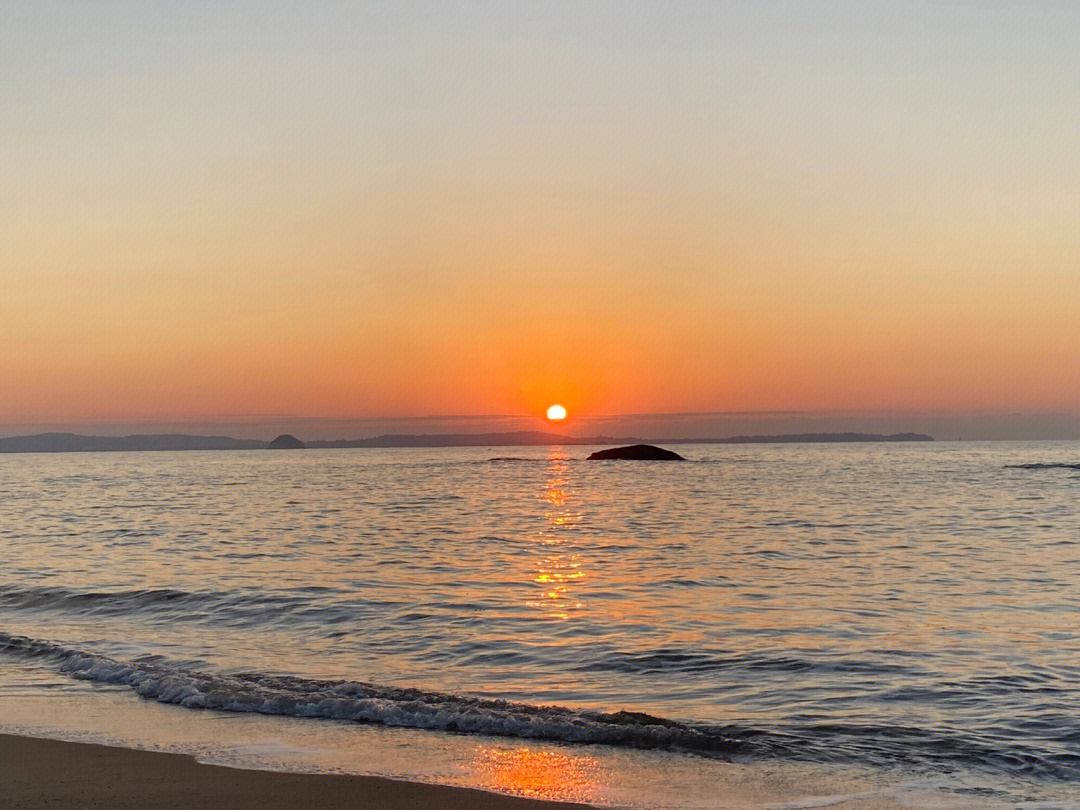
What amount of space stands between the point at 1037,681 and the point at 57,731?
1187 centimetres

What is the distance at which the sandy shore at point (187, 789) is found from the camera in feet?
26.0

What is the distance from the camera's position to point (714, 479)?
84250 millimetres

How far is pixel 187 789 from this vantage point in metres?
8.29

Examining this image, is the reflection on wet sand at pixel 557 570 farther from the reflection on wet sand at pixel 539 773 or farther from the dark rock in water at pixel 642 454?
the dark rock in water at pixel 642 454

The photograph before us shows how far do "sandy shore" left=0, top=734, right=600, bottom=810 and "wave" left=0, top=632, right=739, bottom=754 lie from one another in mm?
2259

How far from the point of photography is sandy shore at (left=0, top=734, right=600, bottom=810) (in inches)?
313

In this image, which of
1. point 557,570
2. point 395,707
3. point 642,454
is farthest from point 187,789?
point 642,454

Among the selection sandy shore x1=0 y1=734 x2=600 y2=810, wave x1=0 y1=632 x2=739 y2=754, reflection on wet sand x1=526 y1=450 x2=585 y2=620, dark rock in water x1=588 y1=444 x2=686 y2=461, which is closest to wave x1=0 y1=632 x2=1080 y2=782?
wave x1=0 y1=632 x2=739 y2=754

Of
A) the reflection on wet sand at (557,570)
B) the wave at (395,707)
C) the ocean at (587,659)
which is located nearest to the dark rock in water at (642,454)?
the reflection on wet sand at (557,570)

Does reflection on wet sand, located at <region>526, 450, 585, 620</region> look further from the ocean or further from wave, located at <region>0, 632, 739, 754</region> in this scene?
wave, located at <region>0, 632, 739, 754</region>

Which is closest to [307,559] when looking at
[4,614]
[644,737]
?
[4,614]

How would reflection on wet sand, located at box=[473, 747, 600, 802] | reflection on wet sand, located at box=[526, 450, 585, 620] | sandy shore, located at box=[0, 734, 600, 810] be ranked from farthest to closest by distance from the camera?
reflection on wet sand, located at box=[526, 450, 585, 620] < reflection on wet sand, located at box=[473, 747, 600, 802] < sandy shore, located at box=[0, 734, 600, 810]

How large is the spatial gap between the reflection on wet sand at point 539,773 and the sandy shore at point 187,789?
278mm

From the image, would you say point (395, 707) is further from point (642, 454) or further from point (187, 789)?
point (642, 454)
